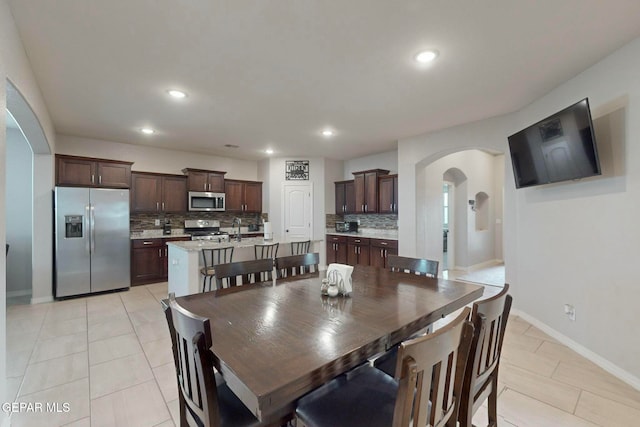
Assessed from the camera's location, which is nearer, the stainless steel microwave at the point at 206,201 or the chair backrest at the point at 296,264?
the chair backrest at the point at 296,264

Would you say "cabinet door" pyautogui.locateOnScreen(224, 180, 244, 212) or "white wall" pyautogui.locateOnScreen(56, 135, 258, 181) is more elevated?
"white wall" pyautogui.locateOnScreen(56, 135, 258, 181)

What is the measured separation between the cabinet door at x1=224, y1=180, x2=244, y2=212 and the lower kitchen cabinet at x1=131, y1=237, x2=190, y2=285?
4.82 ft

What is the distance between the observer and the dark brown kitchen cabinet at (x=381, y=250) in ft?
17.6

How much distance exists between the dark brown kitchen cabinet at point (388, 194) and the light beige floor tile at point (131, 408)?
4.70 m

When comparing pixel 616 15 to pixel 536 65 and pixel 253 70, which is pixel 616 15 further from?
pixel 253 70

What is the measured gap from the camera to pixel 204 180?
6.02 metres

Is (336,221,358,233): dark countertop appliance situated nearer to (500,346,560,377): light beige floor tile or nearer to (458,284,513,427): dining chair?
(500,346,560,377): light beige floor tile

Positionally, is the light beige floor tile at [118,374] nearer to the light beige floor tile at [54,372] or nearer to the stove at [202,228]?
the light beige floor tile at [54,372]

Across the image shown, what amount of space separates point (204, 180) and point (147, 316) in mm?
3136

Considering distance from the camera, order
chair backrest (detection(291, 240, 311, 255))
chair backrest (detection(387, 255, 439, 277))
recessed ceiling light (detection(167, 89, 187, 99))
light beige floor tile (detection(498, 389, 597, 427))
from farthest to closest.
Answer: chair backrest (detection(291, 240, 311, 255)) < recessed ceiling light (detection(167, 89, 187, 99)) < chair backrest (detection(387, 255, 439, 277)) < light beige floor tile (detection(498, 389, 597, 427))

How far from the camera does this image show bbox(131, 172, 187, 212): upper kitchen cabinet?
531 cm

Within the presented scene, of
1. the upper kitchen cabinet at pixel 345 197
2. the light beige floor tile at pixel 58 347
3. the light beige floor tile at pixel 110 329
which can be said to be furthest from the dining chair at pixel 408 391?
the upper kitchen cabinet at pixel 345 197

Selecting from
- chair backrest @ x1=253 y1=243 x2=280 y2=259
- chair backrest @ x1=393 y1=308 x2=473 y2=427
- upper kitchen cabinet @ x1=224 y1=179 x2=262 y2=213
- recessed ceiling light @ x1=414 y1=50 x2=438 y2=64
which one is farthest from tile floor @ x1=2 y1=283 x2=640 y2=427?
upper kitchen cabinet @ x1=224 y1=179 x2=262 y2=213

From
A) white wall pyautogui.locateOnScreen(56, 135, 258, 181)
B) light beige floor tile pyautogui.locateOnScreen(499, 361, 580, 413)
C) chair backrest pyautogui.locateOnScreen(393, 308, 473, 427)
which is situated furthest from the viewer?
white wall pyautogui.locateOnScreen(56, 135, 258, 181)
